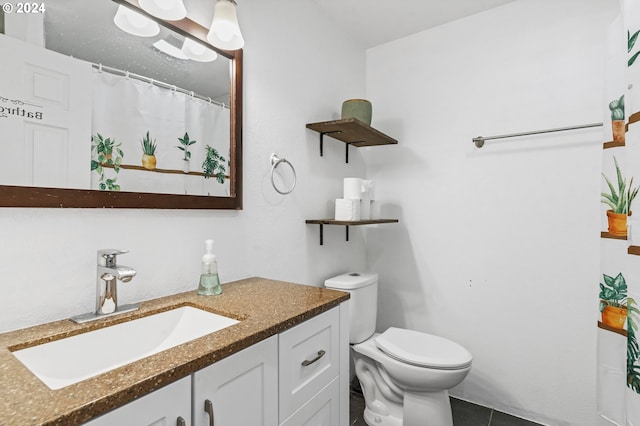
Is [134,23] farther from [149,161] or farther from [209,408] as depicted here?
[209,408]

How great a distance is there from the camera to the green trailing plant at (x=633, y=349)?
31.1 inches

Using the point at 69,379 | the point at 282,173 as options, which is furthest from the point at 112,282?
the point at 282,173

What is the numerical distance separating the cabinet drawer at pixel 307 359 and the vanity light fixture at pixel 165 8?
1089 millimetres

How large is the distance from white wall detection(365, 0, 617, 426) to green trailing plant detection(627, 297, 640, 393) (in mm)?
1071

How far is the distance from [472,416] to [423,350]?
59 centimetres

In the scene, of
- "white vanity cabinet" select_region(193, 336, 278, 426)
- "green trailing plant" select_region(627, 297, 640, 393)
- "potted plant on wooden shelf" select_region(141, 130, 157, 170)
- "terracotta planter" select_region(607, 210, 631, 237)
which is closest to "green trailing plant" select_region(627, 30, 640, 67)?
"terracotta planter" select_region(607, 210, 631, 237)

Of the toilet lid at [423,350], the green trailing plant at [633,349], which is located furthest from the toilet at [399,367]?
the green trailing plant at [633,349]

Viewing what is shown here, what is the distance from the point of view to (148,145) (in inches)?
43.7

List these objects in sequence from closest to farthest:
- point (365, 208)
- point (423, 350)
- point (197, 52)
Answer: point (197, 52) → point (423, 350) → point (365, 208)

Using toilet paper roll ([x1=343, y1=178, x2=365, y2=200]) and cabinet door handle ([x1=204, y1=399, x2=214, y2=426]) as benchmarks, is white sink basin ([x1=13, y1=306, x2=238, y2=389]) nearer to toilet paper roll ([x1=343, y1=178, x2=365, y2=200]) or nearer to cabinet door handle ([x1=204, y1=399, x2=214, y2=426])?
cabinet door handle ([x1=204, y1=399, x2=214, y2=426])

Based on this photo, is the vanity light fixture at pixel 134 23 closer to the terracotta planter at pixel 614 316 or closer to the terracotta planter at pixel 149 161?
the terracotta planter at pixel 149 161

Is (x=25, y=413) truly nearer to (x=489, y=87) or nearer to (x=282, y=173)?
(x=282, y=173)

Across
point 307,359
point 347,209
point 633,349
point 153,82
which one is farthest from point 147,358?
point 347,209

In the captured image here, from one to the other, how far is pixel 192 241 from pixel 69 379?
22.2 inches
